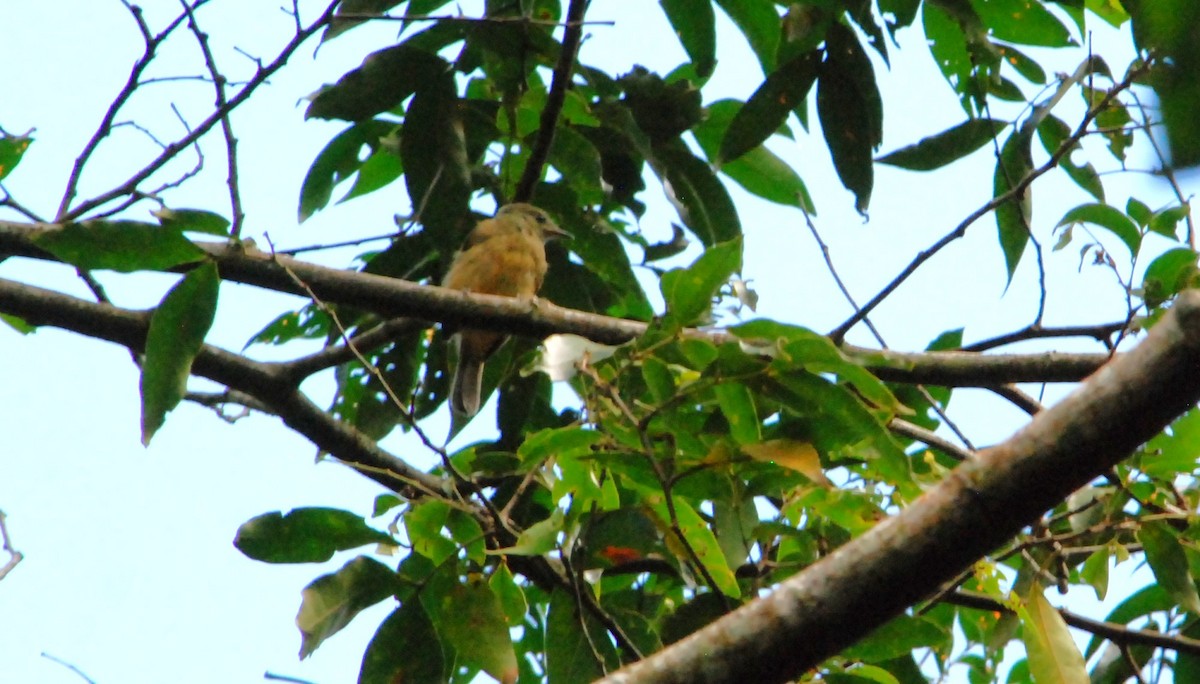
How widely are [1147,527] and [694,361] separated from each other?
A: 1.38 meters

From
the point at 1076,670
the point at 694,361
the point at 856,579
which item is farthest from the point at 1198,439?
the point at 856,579

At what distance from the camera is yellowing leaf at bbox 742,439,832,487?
2.07 meters

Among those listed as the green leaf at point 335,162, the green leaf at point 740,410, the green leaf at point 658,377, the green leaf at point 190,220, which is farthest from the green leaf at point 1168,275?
the green leaf at point 335,162

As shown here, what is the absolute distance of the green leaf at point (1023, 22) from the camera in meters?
3.34

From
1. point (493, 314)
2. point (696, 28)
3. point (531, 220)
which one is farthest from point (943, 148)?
point (531, 220)

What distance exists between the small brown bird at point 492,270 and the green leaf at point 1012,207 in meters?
1.91

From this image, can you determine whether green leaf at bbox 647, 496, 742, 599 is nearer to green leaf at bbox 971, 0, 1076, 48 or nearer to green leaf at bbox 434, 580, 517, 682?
green leaf at bbox 434, 580, 517, 682

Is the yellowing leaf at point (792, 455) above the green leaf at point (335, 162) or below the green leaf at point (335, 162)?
below

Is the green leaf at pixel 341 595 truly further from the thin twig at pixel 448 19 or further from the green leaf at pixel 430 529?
the thin twig at pixel 448 19

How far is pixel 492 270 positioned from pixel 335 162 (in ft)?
7.19

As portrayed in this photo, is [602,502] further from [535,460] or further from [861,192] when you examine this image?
[861,192]

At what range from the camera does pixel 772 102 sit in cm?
341

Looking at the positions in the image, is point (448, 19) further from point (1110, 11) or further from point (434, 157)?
point (1110, 11)

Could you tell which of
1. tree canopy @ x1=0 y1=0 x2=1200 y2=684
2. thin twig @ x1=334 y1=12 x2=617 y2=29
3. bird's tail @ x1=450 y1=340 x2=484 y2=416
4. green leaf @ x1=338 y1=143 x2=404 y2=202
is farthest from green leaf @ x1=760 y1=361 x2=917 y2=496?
green leaf @ x1=338 y1=143 x2=404 y2=202
